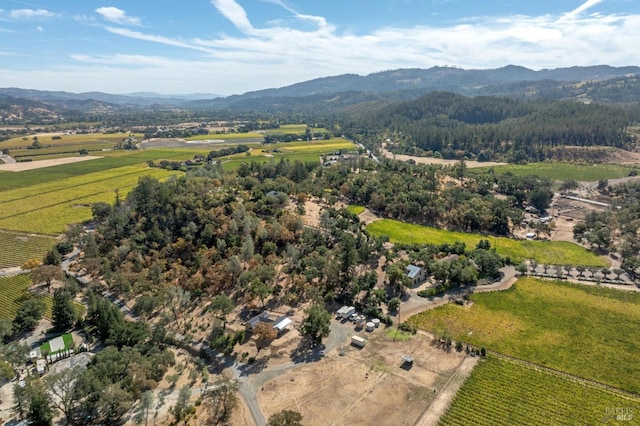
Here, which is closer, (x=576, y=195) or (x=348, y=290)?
(x=348, y=290)

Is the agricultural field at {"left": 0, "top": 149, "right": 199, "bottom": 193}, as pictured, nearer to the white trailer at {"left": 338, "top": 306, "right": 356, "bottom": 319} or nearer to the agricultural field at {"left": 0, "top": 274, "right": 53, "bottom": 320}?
the agricultural field at {"left": 0, "top": 274, "right": 53, "bottom": 320}

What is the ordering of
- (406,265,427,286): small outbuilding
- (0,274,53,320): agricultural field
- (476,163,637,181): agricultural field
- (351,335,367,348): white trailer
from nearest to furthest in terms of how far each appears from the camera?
(351,335,367,348): white trailer, (0,274,53,320): agricultural field, (406,265,427,286): small outbuilding, (476,163,637,181): agricultural field

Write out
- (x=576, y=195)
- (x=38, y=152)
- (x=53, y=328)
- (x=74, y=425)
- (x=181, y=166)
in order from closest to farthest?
1. (x=74, y=425)
2. (x=53, y=328)
3. (x=576, y=195)
4. (x=181, y=166)
5. (x=38, y=152)

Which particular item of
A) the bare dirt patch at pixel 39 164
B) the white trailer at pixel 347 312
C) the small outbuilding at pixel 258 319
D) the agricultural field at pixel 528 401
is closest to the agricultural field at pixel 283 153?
the bare dirt patch at pixel 39 164

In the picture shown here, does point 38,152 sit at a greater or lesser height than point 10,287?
greater

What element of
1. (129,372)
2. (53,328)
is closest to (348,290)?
(129,372)

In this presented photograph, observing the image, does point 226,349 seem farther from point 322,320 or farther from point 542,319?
point 542,319

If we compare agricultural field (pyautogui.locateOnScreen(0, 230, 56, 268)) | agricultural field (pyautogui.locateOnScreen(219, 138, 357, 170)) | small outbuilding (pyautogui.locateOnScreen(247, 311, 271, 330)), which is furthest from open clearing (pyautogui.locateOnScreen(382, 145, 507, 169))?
agricultural field (pyautogui.locateOnScreen(0, 230, 56, 268))
